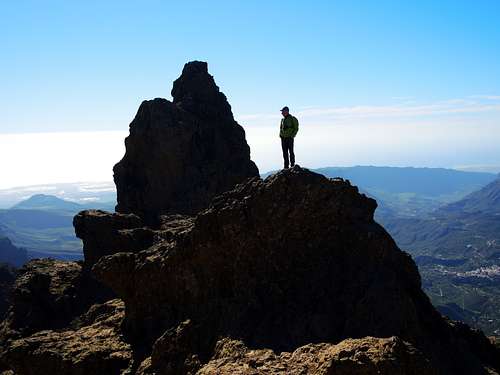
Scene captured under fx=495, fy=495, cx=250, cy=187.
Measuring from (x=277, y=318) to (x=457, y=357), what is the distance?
682 cm

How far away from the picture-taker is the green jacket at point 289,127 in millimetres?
30391

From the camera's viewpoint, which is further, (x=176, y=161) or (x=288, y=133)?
(x=176, y=161)

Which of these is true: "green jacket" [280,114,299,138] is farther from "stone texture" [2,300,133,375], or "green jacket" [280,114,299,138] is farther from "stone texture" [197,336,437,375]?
"stone texture" [197,336,437,375]

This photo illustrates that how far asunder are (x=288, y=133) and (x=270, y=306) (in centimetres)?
1450

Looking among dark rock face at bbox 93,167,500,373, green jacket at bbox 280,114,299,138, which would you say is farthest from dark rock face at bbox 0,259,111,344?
green jacket at bbox 280,114,299,138

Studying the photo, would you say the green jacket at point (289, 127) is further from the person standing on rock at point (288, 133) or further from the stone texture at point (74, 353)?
the stone texture at point (74, 353)

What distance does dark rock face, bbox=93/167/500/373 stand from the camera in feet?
54.5

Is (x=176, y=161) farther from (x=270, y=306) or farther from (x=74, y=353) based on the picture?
(x=270, y=306)

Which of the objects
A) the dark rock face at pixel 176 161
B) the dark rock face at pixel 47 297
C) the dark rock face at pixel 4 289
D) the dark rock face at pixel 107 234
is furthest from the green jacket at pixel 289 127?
the dark rock face at pixel 4 289

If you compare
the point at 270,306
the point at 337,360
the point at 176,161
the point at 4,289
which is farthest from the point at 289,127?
the point at 4,289

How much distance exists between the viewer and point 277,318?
17.5 m

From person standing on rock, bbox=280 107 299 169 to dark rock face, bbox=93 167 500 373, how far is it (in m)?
9.52

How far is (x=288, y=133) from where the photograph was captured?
1193 inches

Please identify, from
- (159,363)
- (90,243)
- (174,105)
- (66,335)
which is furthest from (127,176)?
(159,363)
